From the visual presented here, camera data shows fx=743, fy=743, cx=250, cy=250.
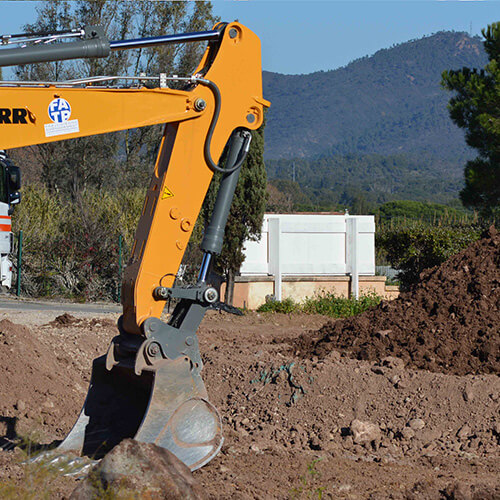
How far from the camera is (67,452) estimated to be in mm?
5219

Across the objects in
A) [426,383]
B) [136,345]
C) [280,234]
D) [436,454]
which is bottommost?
[436,454]

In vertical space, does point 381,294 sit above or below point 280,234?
below

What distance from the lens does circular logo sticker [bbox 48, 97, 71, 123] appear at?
473 cm

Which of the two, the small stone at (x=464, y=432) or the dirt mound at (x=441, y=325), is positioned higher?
the dirt mound at (x=441, y=325)

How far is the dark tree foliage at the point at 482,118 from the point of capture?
20.4 m

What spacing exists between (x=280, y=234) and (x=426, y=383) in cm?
888

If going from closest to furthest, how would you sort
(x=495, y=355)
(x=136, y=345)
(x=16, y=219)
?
1. (x=136, y=345)
2. (x=495, y=355)
3. (x=16, y=219)

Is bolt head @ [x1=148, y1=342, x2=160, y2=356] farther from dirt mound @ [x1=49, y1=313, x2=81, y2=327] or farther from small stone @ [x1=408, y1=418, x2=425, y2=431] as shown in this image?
dirt mound @ [x1=49, y1=313, x2=81, y2=327]

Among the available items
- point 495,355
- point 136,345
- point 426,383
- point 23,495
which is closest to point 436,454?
point 426,383

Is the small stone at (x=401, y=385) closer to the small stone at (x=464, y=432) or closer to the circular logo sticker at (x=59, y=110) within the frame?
the small stone at (x=464, y=432)

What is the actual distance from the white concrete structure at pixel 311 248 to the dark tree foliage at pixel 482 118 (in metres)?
6.41

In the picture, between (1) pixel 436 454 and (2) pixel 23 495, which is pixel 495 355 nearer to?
(1) pixel 436 454

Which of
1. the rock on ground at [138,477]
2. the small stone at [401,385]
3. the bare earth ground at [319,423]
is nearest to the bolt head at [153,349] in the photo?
the rock on ground at [138,477]

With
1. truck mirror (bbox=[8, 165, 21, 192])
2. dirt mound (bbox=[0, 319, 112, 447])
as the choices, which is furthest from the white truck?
dirt mound (bbox=[0, 319, 112, 447])
